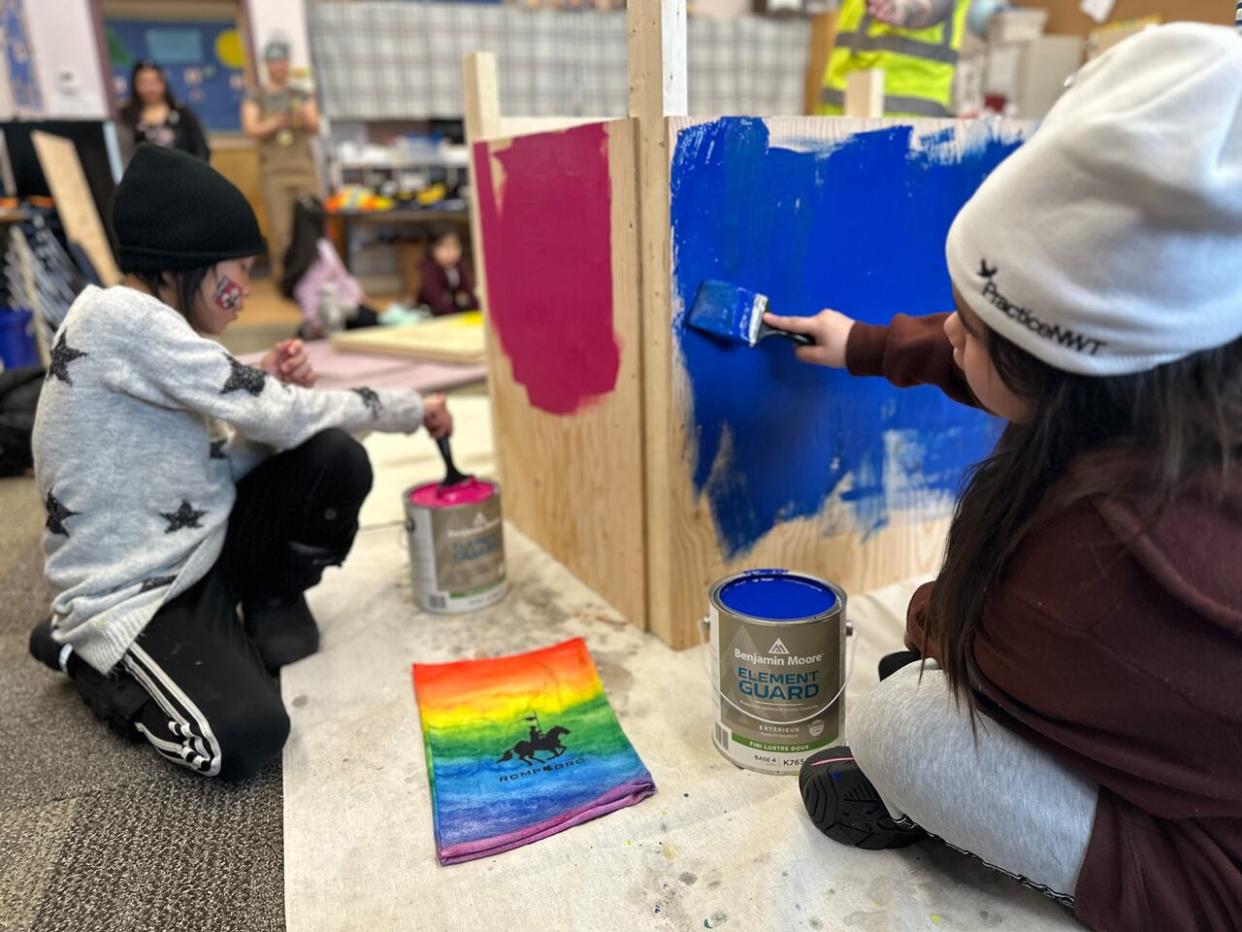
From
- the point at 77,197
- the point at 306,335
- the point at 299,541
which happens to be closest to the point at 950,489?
the point at 299,541

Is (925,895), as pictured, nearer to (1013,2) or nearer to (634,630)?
(634,630)

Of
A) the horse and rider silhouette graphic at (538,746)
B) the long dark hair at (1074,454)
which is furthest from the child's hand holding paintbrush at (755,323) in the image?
the horse and rider silhouette graphic at (538,746)

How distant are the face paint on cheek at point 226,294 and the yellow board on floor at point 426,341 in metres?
1.80

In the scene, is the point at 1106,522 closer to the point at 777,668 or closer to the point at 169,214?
the point at 777,668

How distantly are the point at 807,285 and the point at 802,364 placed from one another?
107 millimetres

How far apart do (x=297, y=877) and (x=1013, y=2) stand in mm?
4751

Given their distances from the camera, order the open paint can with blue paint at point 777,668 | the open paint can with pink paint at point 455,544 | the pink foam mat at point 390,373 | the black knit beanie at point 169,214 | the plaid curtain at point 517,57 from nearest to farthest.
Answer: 1. the open paint can with blue paint at point 777,668
2. the black knit beanie at point 169,214
3. the open paint can with pink paint at point 455,544
4. the pink foam mat at point 390,373
5. the plaid curtain at point 517,57

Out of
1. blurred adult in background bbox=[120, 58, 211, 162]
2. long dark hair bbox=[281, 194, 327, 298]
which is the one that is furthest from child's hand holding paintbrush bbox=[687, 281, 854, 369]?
blurred adult in background bbox=[120, 58, 211, 162]

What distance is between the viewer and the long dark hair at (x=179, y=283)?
1123mm

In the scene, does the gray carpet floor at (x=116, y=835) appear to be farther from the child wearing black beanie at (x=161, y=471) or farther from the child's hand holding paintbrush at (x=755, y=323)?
the child's hand holding paintbrush at (x=755, y=323)

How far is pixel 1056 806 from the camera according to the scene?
2.44 feet

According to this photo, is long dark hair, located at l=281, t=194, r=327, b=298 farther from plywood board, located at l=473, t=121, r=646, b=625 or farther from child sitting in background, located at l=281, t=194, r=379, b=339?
plywood board, located at l=473, t=121, r=646, b=625

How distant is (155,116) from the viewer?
403 cm

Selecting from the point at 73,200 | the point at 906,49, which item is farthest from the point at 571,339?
the point at 73,200
